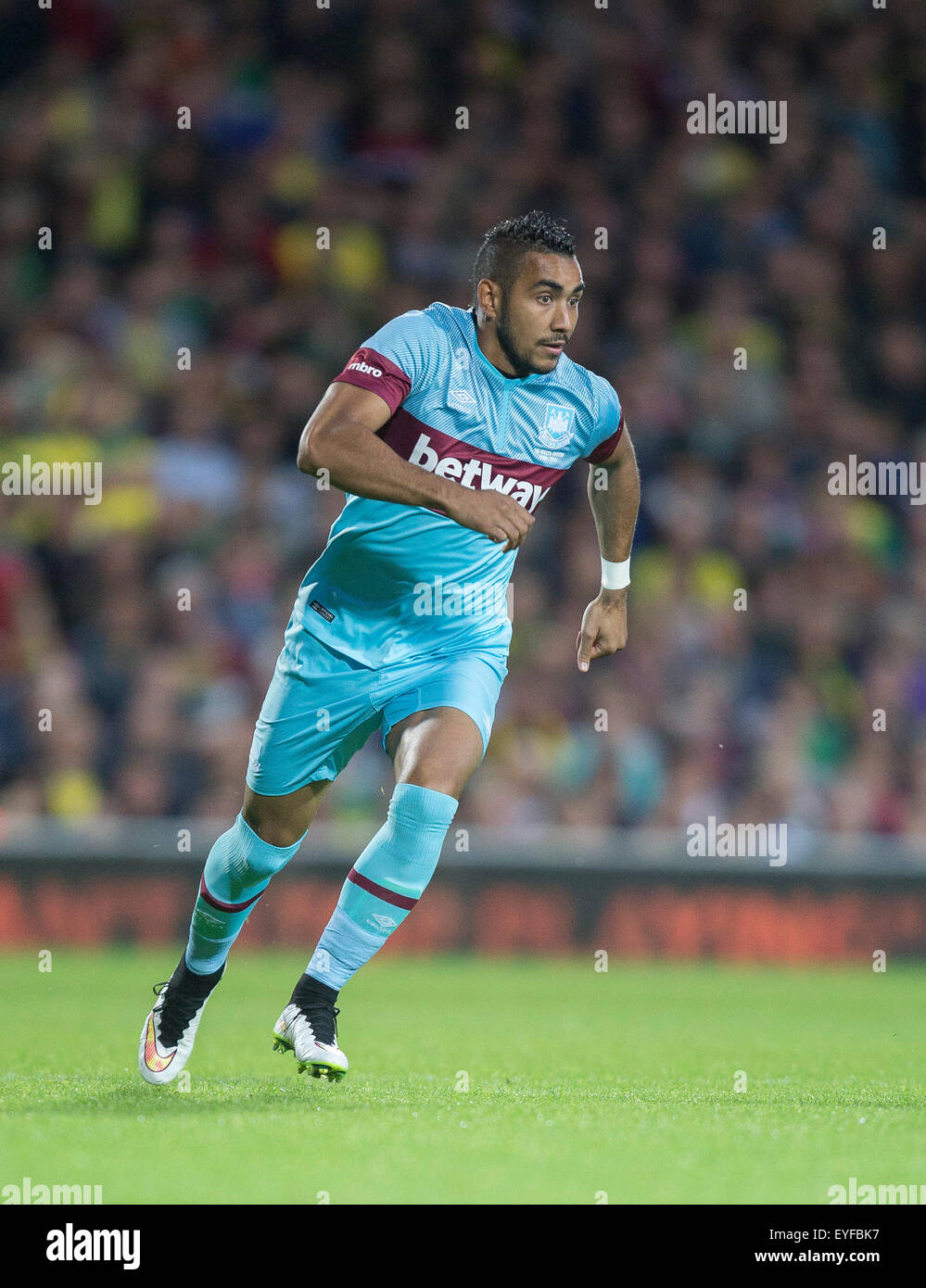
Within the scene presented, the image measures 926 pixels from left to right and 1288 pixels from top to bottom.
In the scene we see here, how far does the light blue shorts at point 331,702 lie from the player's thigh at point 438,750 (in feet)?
0.25

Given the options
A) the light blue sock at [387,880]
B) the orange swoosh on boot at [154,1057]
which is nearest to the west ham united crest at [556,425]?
the light blue sock at [387,880]

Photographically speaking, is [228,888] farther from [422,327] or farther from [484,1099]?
[422,327]

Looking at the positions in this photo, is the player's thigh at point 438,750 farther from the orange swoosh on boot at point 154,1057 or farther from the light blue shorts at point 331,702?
the orange swoosh on boot at point 154,1057

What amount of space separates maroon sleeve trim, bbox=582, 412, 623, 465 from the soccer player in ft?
0.70

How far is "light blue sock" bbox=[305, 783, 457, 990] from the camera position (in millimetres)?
5281

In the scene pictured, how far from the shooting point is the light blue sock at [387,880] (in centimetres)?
528

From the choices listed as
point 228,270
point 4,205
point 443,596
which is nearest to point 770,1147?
point 443,596

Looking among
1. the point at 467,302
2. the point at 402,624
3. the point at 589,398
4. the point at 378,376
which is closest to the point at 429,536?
the point at 402,624

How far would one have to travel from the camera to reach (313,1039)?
5.25 m

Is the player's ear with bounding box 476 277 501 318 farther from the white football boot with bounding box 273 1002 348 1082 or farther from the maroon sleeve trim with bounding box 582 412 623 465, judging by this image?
the white football boot with bounding box 273 1002 348 1082

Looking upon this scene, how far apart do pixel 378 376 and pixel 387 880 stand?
1477 mm

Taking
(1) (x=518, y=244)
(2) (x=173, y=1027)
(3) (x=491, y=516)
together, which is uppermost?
(1) (x=518, y=244)

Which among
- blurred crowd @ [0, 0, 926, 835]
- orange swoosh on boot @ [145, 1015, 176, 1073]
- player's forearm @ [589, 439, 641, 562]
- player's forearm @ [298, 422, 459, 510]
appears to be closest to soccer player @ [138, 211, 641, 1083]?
orange swoosh on boot @ [145, 1015, 176, 1073]
